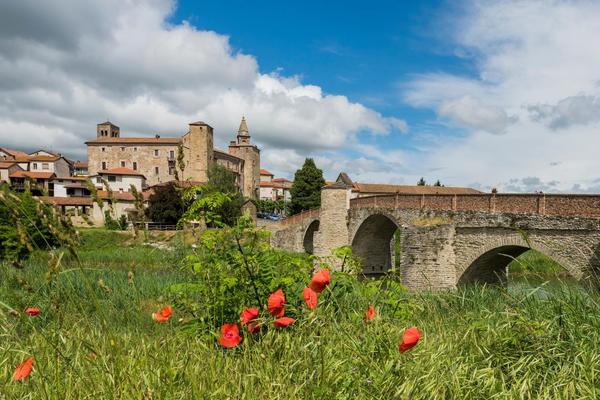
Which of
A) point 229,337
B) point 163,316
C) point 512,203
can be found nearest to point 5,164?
point 512,203

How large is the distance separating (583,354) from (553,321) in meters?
0.54

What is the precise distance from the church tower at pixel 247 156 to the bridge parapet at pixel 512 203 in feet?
187

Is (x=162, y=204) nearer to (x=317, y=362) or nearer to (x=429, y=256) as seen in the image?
(x=429, y=256)

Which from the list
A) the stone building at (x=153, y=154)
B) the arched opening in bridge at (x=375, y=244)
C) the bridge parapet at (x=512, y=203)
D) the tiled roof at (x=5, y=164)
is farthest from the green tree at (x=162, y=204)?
the tiled roof at (x=5, y=164)

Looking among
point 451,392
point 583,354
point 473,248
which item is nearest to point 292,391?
point 451,392

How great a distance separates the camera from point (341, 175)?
2367 cm

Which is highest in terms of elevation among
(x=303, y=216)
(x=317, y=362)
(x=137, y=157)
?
(x=137, y=157)

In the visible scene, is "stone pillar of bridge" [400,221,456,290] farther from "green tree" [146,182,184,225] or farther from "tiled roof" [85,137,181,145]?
"tiled roof" [85,137,181,145]

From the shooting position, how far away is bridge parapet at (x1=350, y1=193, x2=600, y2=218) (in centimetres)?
1048

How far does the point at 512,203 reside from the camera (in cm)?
1217

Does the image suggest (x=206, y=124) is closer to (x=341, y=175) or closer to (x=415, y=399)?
(x=341, y=175)

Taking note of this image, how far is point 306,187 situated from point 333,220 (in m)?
23.1

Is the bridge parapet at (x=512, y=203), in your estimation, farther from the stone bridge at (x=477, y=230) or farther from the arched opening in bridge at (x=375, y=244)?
the arched opening in bridge at (x=375, y=244)

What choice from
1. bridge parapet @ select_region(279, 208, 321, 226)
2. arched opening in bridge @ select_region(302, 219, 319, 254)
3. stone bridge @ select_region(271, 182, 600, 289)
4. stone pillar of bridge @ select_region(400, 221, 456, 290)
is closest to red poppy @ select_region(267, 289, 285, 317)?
stone bridge @ select_region(271, 182, 600, 289)
